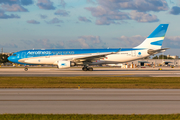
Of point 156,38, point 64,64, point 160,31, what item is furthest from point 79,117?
point 160,31

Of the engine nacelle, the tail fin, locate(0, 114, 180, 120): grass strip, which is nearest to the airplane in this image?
the tail fin

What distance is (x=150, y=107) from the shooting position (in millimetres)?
9805

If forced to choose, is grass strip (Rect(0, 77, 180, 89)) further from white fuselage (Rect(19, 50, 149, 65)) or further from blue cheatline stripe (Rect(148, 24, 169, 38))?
blue cheatline stripe (Rect(148, 24, 169, 38))

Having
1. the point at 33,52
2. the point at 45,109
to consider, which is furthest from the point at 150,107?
the point at 33,52

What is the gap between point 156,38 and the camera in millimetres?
44031

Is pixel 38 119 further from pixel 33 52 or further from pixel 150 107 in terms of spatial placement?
pixel 33 52

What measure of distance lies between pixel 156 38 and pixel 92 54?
13730 mm

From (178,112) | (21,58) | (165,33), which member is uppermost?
(165,33)

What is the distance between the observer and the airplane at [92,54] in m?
42.5

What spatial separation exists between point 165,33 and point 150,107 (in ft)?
123

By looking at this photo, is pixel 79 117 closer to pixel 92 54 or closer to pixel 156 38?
pixel 92 54

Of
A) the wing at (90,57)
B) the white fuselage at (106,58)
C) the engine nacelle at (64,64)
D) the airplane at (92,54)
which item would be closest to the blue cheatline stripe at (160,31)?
the airplane at (92,54)

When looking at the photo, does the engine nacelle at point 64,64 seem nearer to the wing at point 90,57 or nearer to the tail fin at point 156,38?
the wing at point 90,57

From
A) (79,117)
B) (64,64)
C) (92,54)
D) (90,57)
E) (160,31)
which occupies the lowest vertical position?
(79,117)
